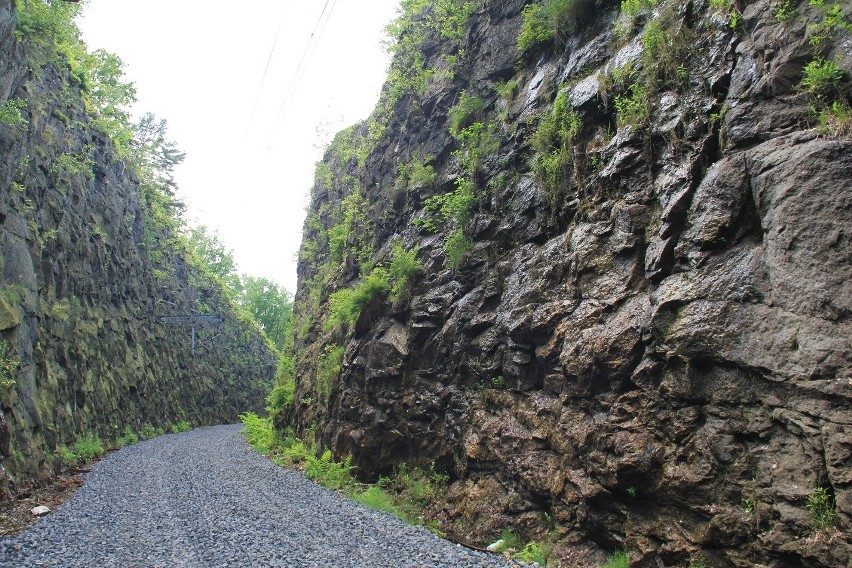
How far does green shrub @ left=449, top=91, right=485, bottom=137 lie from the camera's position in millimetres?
11328

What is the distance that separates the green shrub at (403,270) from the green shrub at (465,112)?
2809 millimetres

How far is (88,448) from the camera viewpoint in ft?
46.1

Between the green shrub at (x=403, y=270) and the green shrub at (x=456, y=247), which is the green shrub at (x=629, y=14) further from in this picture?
the green shrub at (x=403, y=270)

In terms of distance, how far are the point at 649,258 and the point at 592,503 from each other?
2.73 metres

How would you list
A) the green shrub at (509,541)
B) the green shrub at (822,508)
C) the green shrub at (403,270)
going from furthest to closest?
the green shrub at (403,270) → the green shrub at (509,541) → the green shrub at (822,508)

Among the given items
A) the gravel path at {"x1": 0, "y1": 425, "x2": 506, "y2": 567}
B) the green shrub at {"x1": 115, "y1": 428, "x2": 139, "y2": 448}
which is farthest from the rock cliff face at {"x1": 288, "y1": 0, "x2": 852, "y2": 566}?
the green shrub at {"x1": 115, "y1": 428, "x2": 139, "y2": 448}

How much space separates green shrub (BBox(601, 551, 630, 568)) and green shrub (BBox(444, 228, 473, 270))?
5591 millimetres

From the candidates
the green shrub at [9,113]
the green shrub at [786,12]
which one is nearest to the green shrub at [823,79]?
the green shrub at [786,12]

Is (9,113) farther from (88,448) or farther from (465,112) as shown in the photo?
(465,112)

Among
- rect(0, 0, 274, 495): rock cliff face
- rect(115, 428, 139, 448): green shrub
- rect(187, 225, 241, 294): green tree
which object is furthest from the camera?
rect(187, 225, 241, 294): green tree

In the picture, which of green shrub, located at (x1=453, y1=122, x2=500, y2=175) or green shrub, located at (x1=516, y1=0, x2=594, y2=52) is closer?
green shrub, located at (x1=516, y1=0, x2=594, y2=52)

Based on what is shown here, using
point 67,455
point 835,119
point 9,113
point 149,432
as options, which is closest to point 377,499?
point 67,455

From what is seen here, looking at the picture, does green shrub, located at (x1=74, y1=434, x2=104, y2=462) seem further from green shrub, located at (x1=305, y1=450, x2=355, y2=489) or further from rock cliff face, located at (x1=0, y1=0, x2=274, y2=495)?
green shrub, located at (x1=305, y1=450, x2=355, y2=489)

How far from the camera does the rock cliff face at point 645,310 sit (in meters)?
4.33
